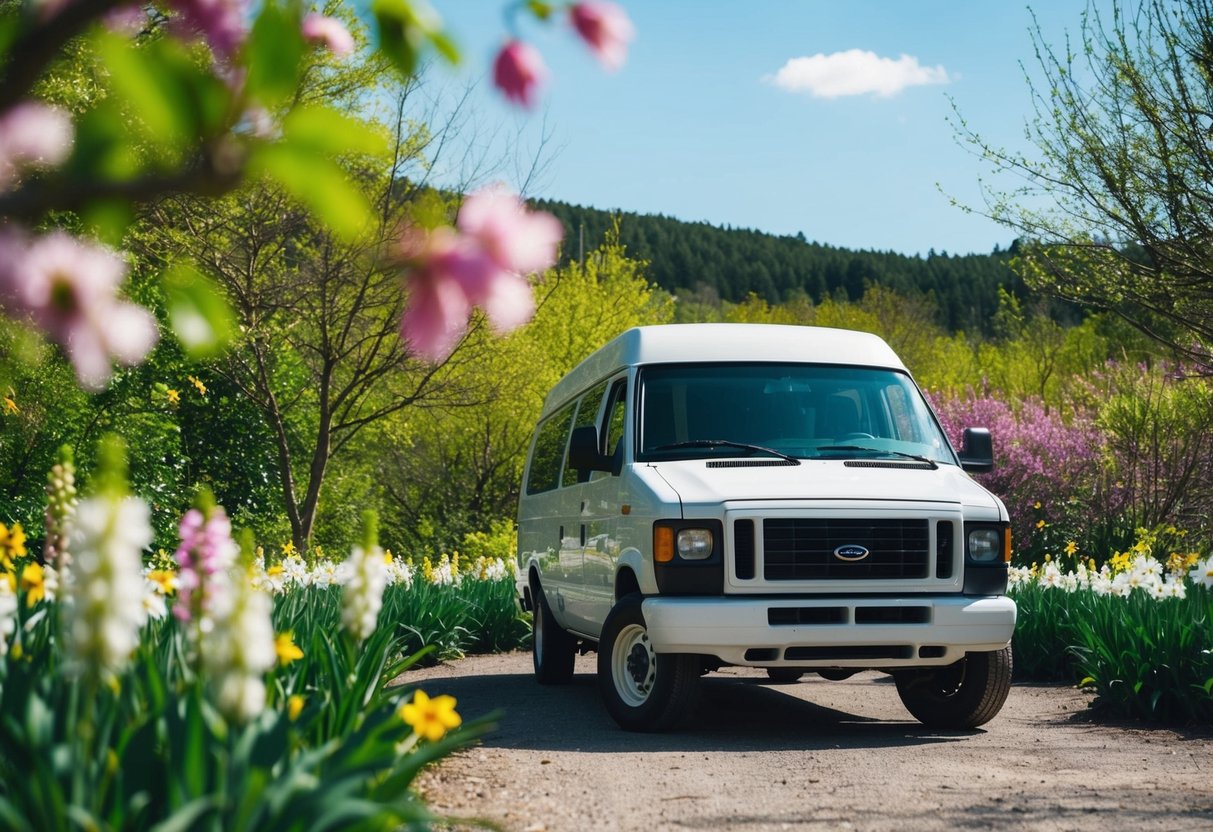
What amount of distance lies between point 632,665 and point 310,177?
5.80m

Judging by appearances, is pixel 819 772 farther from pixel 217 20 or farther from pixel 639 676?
pixel 217 20

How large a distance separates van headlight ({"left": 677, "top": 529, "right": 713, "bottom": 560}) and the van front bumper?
23 centimetres

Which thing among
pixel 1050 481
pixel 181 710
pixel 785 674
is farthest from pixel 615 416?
pixel 1050 481

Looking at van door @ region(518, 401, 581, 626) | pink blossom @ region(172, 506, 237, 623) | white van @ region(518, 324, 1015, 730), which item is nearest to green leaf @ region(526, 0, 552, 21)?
pink blossom @ region(172, 506, 237, 623)

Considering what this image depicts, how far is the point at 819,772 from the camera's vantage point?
19.0 feet

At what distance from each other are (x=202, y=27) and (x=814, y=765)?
194 inches

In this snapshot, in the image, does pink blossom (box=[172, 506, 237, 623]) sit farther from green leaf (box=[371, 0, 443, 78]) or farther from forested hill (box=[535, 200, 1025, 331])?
forested hill (box=[535, 200, 1025, 331])

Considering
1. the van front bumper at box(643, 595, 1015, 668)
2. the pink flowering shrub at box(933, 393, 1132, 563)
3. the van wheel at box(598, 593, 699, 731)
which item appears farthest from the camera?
the pink flowering shrub at box(933, 393, 1132, 563)

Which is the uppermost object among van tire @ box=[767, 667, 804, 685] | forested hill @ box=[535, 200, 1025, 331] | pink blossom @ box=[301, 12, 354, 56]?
forested hill @ box=[535, 200, 1025, 331]

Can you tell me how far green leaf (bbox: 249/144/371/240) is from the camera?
160cm

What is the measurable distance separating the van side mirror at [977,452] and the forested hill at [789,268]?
83.4 meters

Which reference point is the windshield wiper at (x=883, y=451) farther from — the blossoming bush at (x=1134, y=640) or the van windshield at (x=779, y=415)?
the blossoming bush at (x=1134, y=640)

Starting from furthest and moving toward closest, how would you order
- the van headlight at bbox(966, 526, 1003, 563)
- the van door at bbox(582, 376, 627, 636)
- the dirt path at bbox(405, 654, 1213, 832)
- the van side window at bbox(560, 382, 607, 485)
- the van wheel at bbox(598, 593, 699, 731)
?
1. the van side window at bbox(560, 382, 607, 485)
2. the van door at bbox(582, 376, 627, 636)
3. the van headlight at bbox(966, 526, 1003, 563)
4. the van wheel at bbox(598, 593, 699, 731)
5. the dirt path at bbox(405, 654, 1213, 832)

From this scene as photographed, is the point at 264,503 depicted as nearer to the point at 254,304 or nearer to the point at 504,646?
the point at 254,304
